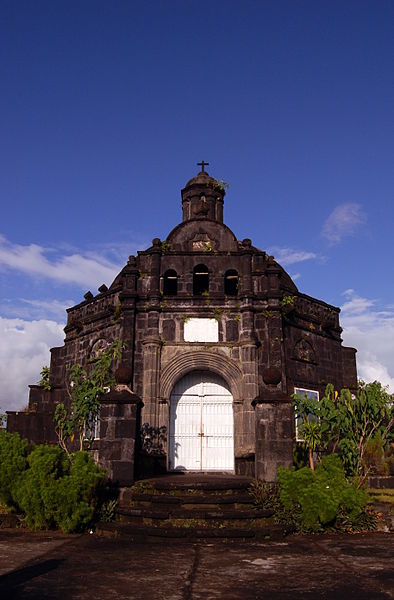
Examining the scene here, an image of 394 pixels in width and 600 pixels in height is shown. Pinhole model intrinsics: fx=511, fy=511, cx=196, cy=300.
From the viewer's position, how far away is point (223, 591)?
5332 mm

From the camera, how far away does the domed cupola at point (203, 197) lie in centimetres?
1933

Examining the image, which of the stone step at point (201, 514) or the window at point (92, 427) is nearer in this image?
the stone step at point (201, 514)

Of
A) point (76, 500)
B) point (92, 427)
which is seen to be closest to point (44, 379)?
point (92, 427)

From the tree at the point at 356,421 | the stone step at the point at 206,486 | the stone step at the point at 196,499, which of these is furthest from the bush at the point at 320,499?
the tree at the point at 356,421

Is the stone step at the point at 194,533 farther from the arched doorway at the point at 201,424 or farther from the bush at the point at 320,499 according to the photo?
the arched doorway at the point at 201,424

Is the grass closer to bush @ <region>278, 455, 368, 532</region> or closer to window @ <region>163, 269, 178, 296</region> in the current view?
bush @ <region>278, 455, 368, 532</region>

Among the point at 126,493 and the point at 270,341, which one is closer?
the point at 126,493

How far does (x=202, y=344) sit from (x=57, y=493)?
6.43 meters

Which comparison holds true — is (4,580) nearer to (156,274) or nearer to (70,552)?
(70,552)

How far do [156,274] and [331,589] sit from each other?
11.0m

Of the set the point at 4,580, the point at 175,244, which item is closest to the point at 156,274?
the point at 175,244

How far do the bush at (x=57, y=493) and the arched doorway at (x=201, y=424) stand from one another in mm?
4752

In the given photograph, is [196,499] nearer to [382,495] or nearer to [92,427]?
[382,495]

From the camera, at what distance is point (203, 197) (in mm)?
19422
